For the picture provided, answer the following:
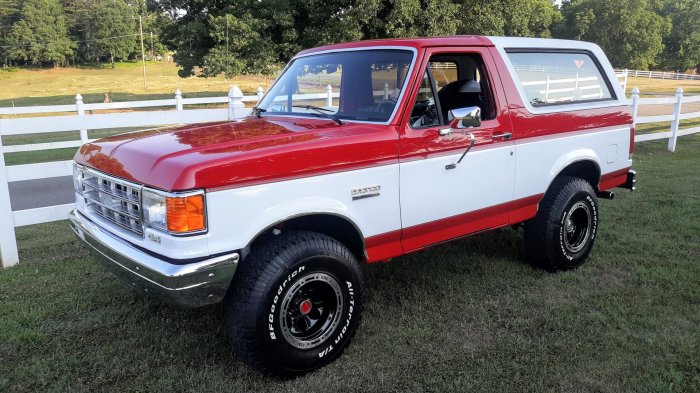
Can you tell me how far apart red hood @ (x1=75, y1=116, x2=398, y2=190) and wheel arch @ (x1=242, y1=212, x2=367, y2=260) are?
0.30 metres

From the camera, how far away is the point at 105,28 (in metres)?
82.6

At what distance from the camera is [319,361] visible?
338cm

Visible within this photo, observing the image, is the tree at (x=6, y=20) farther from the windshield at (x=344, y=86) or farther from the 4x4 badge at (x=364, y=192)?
the 4x4 badge at (x=364, y=192)

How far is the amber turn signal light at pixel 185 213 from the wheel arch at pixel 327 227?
0.35 metres

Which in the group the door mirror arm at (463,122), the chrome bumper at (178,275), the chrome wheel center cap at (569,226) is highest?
the door mirror arm at (463,122)

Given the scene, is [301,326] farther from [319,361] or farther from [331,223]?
[331,223]

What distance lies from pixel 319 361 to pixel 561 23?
75915 mm

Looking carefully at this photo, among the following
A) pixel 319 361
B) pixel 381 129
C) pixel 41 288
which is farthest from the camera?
pixel 41 288

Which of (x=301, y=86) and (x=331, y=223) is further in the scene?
(x=301, y=86)

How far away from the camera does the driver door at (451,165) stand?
12.3 ft

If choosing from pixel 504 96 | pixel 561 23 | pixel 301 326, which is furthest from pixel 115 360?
pixel 561 23

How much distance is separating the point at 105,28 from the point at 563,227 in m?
91.5

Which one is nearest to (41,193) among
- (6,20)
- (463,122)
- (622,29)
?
(463,122)

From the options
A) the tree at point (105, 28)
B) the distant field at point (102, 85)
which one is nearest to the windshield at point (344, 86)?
the distant field at point (102, 85)
